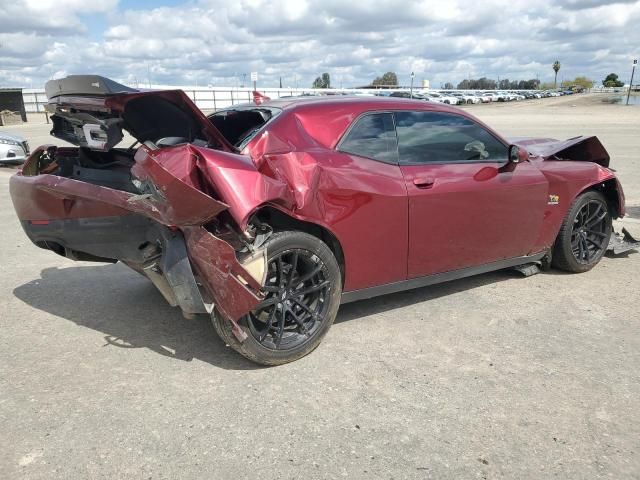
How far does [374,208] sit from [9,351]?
268 centimetres

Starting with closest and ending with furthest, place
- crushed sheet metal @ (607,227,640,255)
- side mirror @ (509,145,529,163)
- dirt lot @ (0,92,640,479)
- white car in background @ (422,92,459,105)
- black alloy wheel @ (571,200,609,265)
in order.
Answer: dirt lot @ (0,92,640,479)
side mirror @ (509,145,529,163)
black alloy wheel @ (571,200,609,265)
crushed sheet metal @ (607,227,640,255)
white car in background @ (422,92,459,105)

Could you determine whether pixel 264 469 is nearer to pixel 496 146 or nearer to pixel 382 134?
pixel 382 134

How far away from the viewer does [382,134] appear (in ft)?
13.4

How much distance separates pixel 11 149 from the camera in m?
13.4

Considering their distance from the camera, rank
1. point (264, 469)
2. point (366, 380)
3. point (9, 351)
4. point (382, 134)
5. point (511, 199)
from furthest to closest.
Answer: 1. point (511, 199)
2. point (382, 134)
3. point (9, 351)
4. point (366, 380)
5. point (264, 469)

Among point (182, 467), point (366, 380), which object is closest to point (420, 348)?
point (366, 380)

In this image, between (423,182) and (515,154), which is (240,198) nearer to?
(423,182)

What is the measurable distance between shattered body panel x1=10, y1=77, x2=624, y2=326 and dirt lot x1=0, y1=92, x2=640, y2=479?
0.51 meters

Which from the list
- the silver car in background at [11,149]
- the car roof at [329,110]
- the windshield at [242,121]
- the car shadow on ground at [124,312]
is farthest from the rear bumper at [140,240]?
the silver car in background at [11,149]

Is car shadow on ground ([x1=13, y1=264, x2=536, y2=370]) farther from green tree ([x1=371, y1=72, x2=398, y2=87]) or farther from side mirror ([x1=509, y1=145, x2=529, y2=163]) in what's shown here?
green tree ([x1=371, y1=72, x2=398, y2=87])

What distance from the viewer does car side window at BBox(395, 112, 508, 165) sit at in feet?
13.7

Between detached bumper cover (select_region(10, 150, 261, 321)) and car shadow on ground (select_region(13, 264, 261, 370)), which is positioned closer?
detached bumper cover (select_region(10, 150, 261, 321))

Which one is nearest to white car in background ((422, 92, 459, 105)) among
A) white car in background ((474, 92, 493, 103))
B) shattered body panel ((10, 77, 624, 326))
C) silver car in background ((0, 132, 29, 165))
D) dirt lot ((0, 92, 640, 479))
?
white car in background ((474, 92, 493, 103))

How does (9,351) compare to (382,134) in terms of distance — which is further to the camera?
(382,134)
